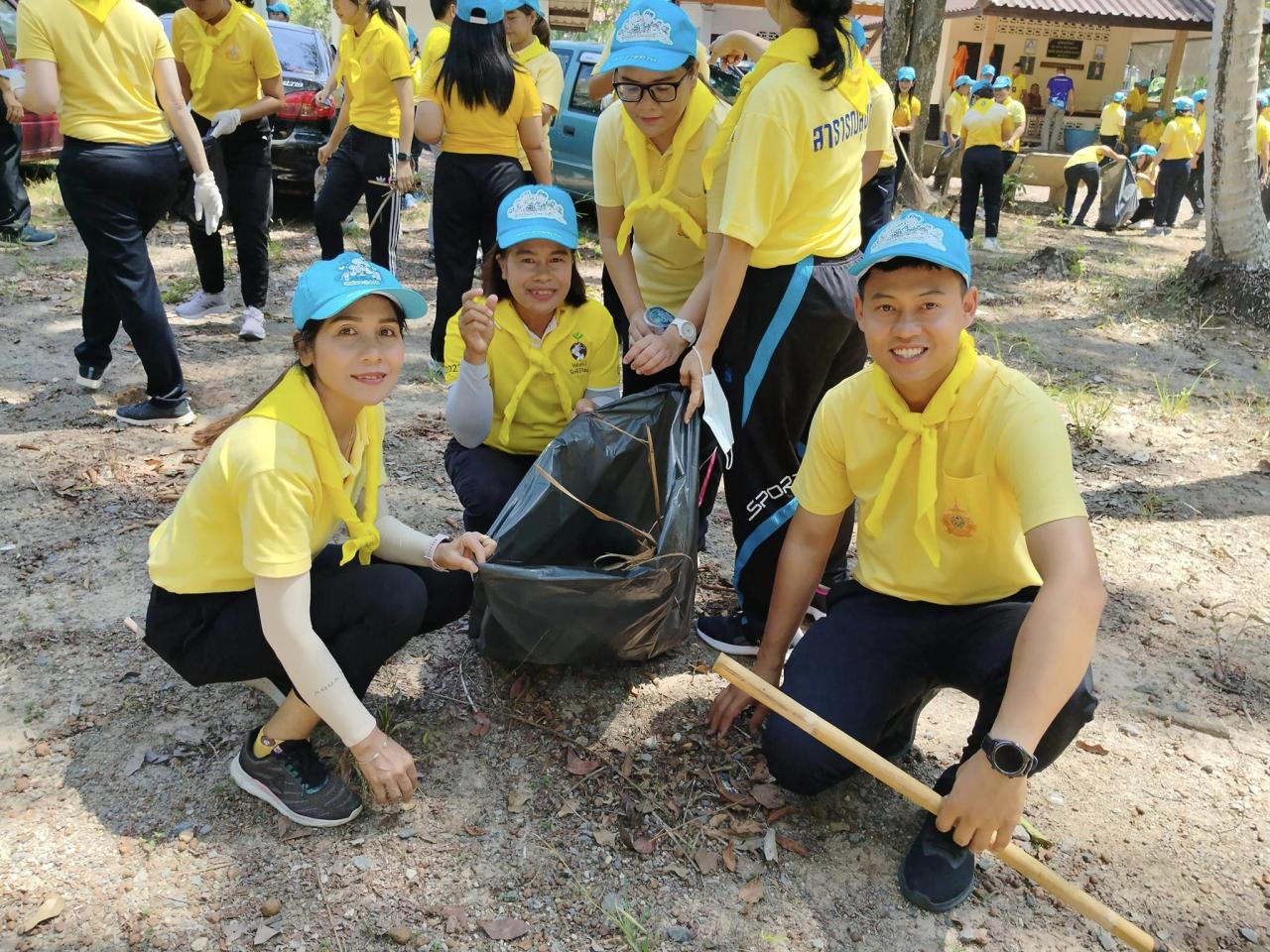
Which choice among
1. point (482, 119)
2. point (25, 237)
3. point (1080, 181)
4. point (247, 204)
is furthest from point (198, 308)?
point (1080, 181)

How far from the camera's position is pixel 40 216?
739cm

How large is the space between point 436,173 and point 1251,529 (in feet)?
12.5

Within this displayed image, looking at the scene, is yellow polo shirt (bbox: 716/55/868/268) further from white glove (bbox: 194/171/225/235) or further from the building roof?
the building roof

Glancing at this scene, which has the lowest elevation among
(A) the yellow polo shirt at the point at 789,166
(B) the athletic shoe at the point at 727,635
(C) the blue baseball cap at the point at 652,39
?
(B) the athletic shoe at the point at 727,635

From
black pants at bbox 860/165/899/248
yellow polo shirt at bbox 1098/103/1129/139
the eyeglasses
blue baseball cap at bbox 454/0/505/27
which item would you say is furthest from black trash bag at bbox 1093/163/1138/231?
the eyeglasses

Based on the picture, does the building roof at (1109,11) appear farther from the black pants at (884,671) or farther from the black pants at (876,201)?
the black pants at (884,671)

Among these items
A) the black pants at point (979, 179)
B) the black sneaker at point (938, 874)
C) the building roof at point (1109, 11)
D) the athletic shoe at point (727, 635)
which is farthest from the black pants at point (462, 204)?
the building roof at point (1109, 11)

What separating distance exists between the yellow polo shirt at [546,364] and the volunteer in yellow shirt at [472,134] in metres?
1.64

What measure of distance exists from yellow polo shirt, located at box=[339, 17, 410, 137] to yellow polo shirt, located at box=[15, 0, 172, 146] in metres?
1.29

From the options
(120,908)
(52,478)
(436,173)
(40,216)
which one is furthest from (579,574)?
(40,216)

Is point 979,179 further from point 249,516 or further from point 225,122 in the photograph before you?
point 249,516

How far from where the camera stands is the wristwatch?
253 centimetres

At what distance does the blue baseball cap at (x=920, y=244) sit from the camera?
6.08 feet

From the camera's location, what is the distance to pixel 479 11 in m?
3.97
